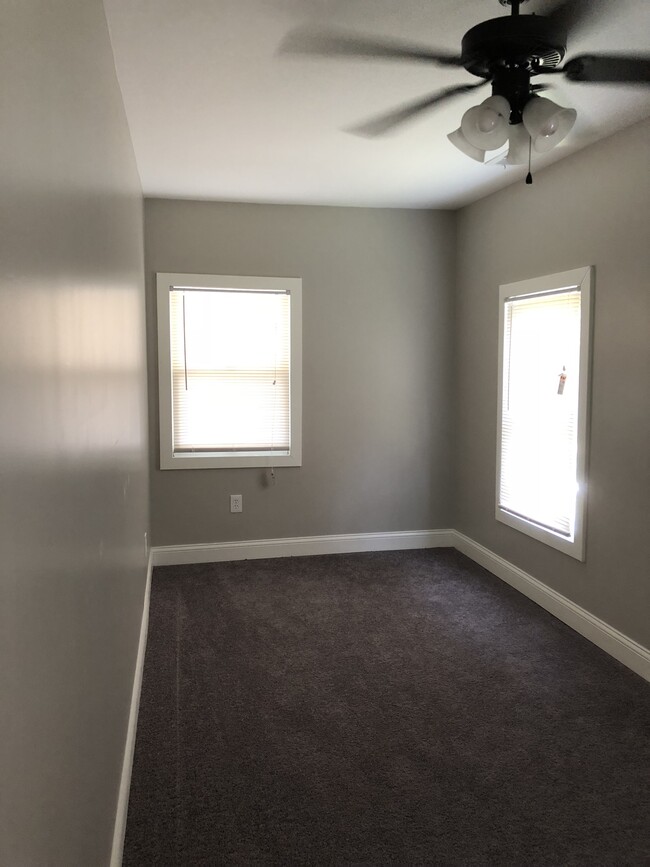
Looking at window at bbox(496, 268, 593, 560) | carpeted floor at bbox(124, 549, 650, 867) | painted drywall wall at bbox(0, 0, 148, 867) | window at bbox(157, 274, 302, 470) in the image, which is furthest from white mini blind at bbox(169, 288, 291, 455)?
painted drywall wall at bbox(0, 0, 148, 867)

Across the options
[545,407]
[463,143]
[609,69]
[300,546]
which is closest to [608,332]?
[545,407]

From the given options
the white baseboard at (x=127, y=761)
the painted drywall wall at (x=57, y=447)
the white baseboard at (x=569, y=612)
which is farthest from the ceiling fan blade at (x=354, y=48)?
the white baseboard at (x=569, y=612)

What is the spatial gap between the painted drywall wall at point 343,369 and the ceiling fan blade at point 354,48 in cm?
224

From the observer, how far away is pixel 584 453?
11.1 ft

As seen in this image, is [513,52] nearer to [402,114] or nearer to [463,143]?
[463,143]

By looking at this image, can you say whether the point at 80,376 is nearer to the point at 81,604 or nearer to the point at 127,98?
the point at 81,604

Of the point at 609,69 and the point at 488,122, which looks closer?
the point at 488,122

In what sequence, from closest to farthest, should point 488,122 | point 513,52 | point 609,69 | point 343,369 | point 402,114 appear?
1. point 513,52
2. point 488,122
3. point 609,69
4. point 402,114
5. point 343,369

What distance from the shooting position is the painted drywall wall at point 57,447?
77 cm

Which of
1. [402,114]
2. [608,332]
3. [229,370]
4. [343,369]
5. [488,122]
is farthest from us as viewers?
[343,369]

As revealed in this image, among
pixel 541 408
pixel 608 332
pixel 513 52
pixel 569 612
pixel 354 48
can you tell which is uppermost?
pixel 354 48

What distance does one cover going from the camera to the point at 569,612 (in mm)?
3539

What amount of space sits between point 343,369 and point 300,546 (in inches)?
50.6

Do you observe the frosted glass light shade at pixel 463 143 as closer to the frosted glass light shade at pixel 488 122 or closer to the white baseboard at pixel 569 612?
the frosted glass light shade at pixel 488 122
